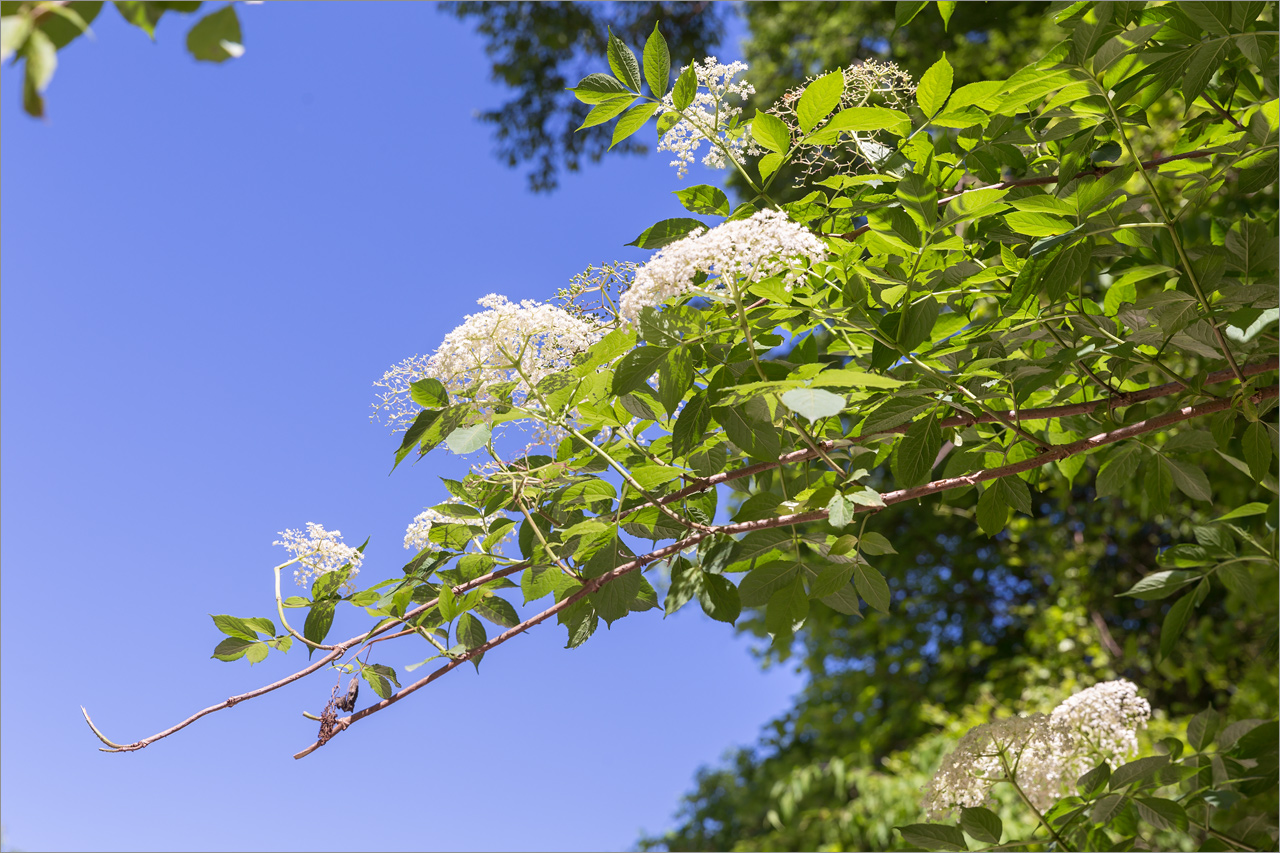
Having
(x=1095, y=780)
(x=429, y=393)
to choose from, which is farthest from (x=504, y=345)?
(x=1095, y=780)

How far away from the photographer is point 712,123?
157 centimetres

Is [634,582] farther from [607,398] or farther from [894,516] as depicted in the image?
[894,516]

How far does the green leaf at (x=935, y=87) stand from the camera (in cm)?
149

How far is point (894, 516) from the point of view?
7367 millimetres

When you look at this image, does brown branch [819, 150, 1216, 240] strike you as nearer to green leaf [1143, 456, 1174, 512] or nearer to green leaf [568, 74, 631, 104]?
green leaf [568, 74, 631, 104]

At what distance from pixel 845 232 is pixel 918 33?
7.02 meters

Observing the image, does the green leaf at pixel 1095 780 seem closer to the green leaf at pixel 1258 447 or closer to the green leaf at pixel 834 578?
the green leaf at pixel 1258 447

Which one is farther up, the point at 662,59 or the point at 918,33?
the point at 918,33

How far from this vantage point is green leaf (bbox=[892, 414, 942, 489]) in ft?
4.83

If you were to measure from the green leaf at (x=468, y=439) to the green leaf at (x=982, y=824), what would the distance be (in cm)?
133

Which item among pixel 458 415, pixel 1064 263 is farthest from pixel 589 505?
pixel 1064 263

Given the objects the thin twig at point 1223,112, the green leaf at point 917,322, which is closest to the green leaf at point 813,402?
the green leaf at point 917,322

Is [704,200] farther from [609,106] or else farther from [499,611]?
[499,611]

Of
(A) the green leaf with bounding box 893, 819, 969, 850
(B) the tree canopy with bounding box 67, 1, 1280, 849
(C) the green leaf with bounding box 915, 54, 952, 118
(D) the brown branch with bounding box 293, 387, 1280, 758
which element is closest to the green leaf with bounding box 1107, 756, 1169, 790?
(B) the tree canopy with bounding box 67, 1, 1280, 849
